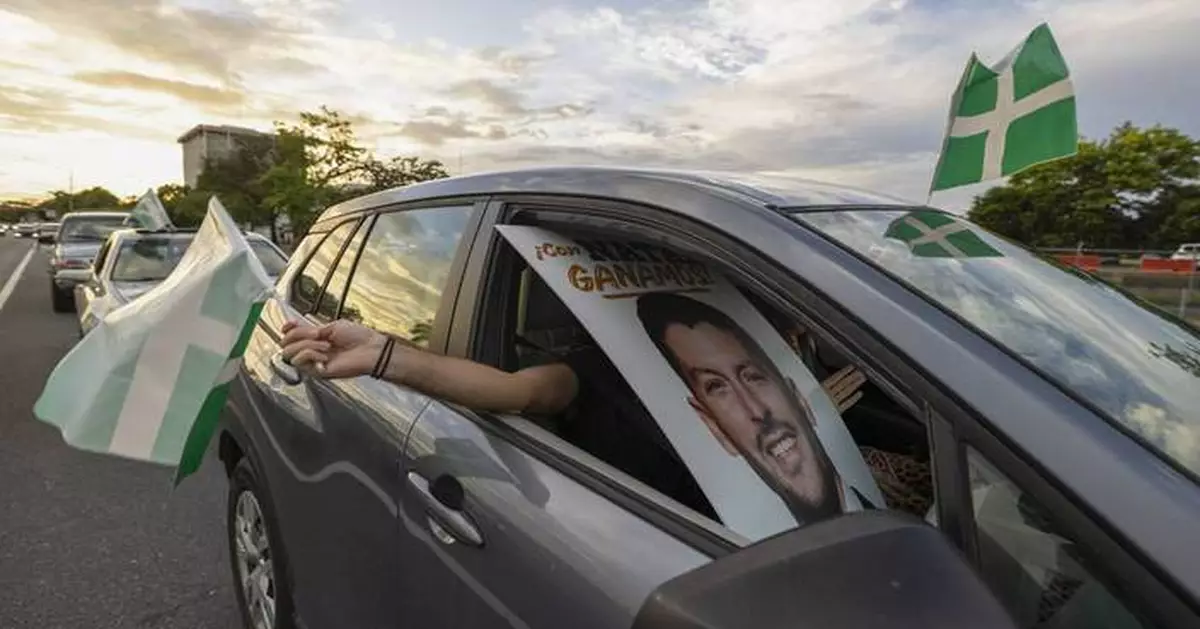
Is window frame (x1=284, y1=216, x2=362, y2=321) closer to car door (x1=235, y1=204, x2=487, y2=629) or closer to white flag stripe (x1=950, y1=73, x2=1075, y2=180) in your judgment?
car door (x1=235, y1=204, x2=487, y2=629)

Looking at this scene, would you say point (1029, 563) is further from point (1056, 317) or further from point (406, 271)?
point (406, 271)

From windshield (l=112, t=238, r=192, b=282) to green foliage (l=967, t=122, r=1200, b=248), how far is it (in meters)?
34.1

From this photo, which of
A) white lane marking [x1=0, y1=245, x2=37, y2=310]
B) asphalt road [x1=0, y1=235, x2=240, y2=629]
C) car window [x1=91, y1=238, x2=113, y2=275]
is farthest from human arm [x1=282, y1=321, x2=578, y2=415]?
white lane marking [x1=0, y1=245, x2=37, y2=310]

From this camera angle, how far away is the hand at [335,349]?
170 centimetres

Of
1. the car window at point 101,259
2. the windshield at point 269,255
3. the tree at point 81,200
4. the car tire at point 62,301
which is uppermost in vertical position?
the windshield at point 269,255

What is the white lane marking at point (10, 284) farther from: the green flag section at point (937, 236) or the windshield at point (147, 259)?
the green flag section at point (937, 236)

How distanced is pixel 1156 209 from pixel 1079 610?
154 feet

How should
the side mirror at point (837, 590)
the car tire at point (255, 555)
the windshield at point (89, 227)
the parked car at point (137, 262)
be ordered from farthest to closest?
the windshield at point (89, 227), the parked car at point (137, 262), the car tire at point (255, 555), the side mirror at point (837, 590)

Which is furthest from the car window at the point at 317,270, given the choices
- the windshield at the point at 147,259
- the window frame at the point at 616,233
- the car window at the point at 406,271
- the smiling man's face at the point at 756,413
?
the windshield at the point at 147,259

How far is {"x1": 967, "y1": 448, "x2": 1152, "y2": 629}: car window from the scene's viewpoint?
0.97 meters

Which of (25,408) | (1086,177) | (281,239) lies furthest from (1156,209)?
(25,408)

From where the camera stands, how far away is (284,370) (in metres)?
2.58

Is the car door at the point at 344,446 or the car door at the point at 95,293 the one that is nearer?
the car door at the point at 344,446

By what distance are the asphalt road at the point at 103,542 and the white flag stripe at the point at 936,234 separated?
2.82 meters
